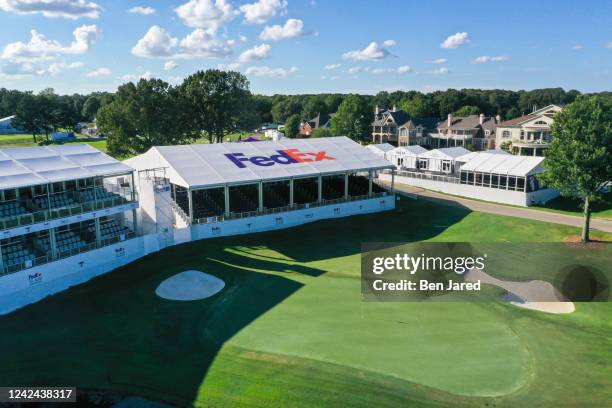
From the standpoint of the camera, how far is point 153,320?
24.6 meters

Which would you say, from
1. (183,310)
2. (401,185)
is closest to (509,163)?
(401,185)

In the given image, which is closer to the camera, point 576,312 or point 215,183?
point 576,312

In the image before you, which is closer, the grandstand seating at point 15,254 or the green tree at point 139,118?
the grandstand seating at point 15,254

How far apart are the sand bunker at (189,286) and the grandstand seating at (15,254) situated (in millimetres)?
8188

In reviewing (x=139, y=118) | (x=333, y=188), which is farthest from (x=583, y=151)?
(x=139, y=118)

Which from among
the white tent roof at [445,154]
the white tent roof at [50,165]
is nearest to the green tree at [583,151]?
the white tent roof at [445,154]

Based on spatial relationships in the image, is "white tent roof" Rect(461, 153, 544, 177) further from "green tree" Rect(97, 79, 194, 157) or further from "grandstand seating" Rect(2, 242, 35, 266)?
"grandstand seating" Rect(2, 242, 35, 266)

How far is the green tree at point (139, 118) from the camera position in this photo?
222ft

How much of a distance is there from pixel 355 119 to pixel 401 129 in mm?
13685

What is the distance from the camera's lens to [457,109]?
142 m

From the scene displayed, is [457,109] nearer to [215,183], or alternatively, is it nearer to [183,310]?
[215,183]

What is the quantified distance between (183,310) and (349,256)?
1402cm

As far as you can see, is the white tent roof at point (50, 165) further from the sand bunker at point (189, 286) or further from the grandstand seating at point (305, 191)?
the grandstand seating at point (305, 191)

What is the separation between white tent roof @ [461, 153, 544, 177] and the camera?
162 ft
